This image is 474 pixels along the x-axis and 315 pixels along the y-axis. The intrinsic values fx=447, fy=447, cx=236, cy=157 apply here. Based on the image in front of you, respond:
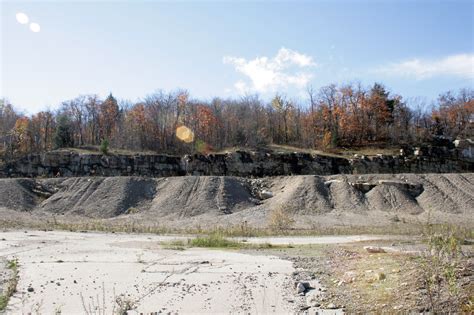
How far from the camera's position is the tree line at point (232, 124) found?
251 ft

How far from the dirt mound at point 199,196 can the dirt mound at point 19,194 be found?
12.3 metres

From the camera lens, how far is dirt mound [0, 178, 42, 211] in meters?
43.5

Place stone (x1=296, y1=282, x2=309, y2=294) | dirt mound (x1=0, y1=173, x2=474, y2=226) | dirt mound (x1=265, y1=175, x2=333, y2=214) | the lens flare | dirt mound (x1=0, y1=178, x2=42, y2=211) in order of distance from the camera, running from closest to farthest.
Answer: stone (x1=296, y1=282, x2=309, y2=294) < dirt mound (x1=0, y1=173, x2=474, y2=226) < dirt mound (x1=265, y1=175, x2=333, y2=214) < dirt mound (x1=0, y1=178, x2=42, y2=211) < the lens flare

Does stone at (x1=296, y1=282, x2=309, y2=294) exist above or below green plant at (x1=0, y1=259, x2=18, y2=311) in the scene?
below

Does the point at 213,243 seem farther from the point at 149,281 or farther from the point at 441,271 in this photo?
the point at 441,271

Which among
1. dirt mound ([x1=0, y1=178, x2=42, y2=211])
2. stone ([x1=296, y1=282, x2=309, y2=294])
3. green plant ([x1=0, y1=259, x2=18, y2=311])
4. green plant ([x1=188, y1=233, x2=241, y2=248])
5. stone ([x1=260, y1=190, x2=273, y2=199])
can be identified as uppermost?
dirt mound ([x1=0, y1=178, x2=42, y2=211])

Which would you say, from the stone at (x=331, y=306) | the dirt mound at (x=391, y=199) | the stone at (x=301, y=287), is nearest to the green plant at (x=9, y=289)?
the stone at (x=301, y=287)

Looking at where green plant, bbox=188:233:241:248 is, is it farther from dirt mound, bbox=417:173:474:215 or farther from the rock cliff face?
the rock cliff face

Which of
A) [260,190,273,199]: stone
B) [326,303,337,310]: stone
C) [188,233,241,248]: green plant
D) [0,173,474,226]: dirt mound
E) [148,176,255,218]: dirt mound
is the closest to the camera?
[326,303,337,310]: stone

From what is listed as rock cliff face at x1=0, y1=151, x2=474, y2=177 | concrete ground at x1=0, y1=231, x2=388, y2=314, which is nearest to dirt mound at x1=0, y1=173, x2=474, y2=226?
rock cliff face at x1=0, y1=151, x2=474, y2=177

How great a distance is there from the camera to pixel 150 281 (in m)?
12.7

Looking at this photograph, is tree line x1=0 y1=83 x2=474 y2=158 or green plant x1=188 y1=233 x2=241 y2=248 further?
tree line x1=0 y1=83 x2=474 y2=158

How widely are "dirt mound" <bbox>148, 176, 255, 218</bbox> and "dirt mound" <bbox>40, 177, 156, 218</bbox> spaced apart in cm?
174

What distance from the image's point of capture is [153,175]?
61.7 m
